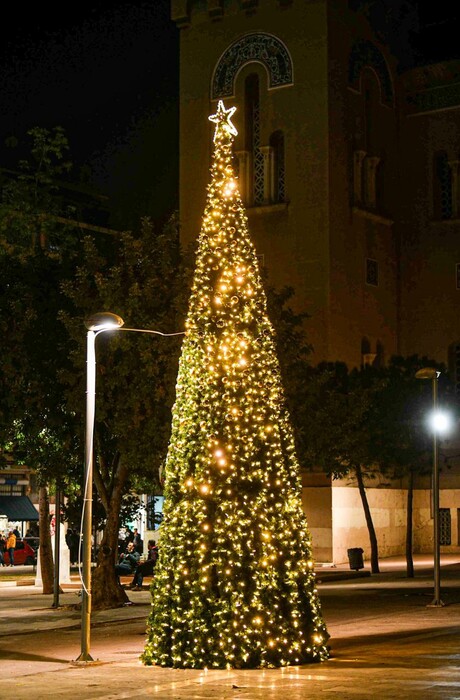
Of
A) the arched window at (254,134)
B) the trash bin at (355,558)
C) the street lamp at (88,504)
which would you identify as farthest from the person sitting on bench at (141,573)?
the street lamp at (88,504)

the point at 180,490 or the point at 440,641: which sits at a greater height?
the point at 180,490

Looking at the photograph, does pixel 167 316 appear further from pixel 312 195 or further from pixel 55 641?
pixel 312 195

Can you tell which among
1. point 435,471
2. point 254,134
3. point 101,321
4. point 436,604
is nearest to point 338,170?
point 254,134

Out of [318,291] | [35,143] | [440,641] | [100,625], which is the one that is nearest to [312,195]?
[318,291]

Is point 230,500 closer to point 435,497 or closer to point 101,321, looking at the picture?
point 101,321

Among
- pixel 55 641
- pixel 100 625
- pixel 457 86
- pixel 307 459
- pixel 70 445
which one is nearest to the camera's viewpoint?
pixel 55 641

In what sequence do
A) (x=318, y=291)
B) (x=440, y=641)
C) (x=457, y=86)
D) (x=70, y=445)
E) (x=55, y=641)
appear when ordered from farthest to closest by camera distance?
(x=457, y=86) < (x=318, y=291) < (x=70, y=445) < (x=55, y=641) < (x=440, y=641)

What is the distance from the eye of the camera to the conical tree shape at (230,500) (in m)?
17.3

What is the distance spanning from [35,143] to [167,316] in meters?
11.7

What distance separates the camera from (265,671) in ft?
55.9

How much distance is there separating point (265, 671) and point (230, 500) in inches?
87.6

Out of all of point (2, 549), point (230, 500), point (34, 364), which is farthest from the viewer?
point (2, 549)

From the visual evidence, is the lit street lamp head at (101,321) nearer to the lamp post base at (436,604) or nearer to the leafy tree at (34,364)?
the leafy tree at (34,364)

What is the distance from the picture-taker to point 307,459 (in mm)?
36781
